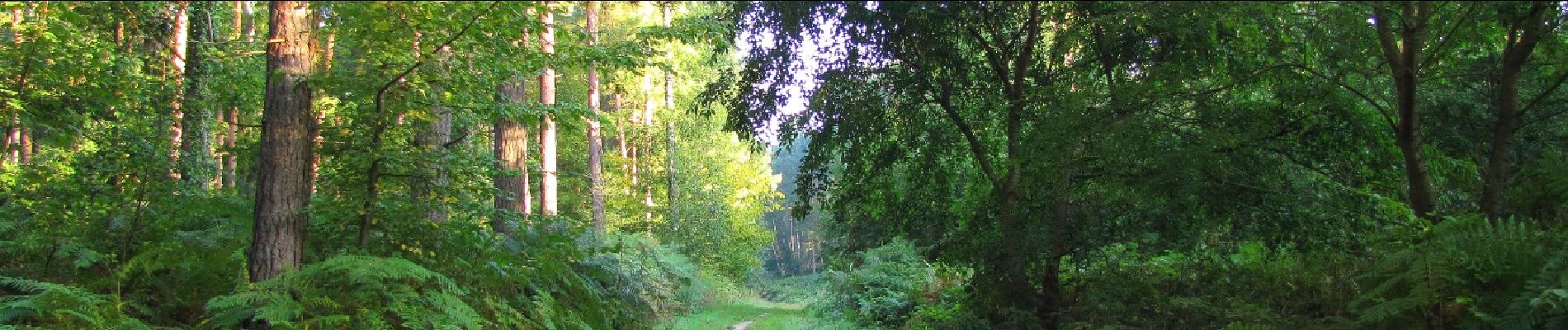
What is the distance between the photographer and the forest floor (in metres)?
17.3

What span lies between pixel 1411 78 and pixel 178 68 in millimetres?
12731

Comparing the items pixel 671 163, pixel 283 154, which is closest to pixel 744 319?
pixel 671 163

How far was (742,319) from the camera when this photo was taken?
19953 millimetres

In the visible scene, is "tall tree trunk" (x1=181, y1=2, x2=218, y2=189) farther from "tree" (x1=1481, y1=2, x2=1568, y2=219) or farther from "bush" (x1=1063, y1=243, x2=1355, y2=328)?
"tree" (x1=1481, y1=2, x2=1568, y2=219)

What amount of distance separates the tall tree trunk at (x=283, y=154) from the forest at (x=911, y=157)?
20mm

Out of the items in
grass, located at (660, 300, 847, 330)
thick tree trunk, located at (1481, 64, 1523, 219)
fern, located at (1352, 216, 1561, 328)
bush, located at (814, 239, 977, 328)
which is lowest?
grass, located at (660, 300, 847, 330)

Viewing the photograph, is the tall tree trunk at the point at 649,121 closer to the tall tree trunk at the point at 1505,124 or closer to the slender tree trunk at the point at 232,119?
the slender tree trunk at the point at 232,119

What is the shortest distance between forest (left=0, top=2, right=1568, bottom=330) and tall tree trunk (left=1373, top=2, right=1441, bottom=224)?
0.10 feet

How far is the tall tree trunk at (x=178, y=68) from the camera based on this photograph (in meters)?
9.23

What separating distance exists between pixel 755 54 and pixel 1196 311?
17.4 feet

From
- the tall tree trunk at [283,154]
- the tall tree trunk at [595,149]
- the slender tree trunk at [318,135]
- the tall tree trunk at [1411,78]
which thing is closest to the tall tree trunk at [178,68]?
the slender tree trunk at [318,135]

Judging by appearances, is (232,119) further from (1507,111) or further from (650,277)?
(1507,111)

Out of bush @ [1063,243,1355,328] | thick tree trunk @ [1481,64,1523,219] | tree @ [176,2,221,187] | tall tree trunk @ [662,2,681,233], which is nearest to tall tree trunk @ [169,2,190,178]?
tree @ [176,2,221,187]

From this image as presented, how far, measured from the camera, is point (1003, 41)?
388 inches
